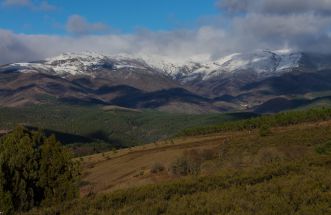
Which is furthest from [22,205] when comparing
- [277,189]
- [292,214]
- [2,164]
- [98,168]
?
[98,168]

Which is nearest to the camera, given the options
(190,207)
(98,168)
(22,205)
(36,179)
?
(190,207)

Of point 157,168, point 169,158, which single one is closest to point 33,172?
point 157,168

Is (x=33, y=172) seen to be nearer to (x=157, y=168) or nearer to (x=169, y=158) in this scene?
(x=157, y=168)

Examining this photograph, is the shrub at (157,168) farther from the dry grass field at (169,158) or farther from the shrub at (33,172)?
the shrub at (33,172)

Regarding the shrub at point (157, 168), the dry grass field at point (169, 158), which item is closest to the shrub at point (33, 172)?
the dry grass field at point (169, 158)

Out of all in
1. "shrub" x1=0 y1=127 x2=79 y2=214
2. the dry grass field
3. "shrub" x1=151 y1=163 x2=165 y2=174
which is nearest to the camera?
"shrub" x1=0 y1=127 x2=79 y2=214

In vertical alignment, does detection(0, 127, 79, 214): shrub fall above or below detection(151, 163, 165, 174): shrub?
above

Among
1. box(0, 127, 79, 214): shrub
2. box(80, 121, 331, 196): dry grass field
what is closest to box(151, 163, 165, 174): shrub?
box(80, 121, 331, 196): dry grass field

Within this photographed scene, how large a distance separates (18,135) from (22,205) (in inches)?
414

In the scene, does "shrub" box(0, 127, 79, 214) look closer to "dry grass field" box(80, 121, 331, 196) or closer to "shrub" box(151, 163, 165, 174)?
"dry grass field" box(80, 121, 331, 196)

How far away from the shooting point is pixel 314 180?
24.4m

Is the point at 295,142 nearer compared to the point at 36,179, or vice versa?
the point at 36,179

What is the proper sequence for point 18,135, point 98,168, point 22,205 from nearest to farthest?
1. point 22,205
2. point 18,135
3. point 98,168

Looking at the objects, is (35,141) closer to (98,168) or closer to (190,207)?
(190,207)
